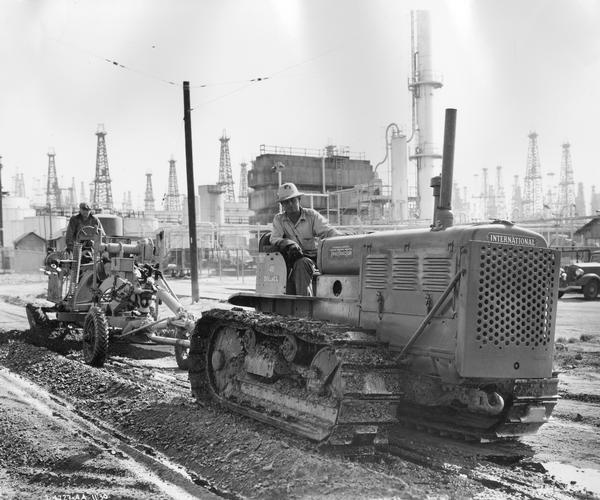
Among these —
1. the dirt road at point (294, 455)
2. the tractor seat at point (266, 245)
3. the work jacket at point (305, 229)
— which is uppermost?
the work jacket at point (305, 229)

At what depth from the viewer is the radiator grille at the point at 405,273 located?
6.91 metres

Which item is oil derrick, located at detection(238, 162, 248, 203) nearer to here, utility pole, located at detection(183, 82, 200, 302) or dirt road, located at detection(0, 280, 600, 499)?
utility pole, located at detection(183, 82, 200, 302)

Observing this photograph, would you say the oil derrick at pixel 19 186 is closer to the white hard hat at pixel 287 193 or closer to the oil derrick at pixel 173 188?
the oil derrick at pixel 173 188

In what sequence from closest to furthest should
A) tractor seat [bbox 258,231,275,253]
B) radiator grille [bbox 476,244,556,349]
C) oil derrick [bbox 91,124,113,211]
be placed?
radiator grille [bbox 476,244,556,349] → tractor seat [bbox 258,231,275,253] → oil derrick [bbox 91,124,113,211]

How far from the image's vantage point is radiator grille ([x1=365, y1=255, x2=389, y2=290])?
7250mm

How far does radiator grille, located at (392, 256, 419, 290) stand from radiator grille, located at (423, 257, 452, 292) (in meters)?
0.12

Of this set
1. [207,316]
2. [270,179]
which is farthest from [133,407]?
[270,179]

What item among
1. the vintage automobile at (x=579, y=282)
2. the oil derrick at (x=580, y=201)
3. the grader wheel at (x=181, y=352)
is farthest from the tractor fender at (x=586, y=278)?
the oil derrick at (x=580, y=201)

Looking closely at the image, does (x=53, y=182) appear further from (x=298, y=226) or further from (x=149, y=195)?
(x=298, y=226)

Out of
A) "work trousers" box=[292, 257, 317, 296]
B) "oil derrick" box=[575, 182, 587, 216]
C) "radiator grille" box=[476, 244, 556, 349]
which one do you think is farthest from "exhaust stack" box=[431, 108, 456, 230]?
"oil derrick" box=[575, 182, 587, 216]

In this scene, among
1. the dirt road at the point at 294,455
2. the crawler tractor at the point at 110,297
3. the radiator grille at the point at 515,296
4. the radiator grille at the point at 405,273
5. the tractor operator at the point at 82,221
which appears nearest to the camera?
the dirt road at the point at 294,455

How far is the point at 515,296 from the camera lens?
6.44 metres

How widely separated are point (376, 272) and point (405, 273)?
0.41m

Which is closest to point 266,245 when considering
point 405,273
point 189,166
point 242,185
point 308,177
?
point 405,273
